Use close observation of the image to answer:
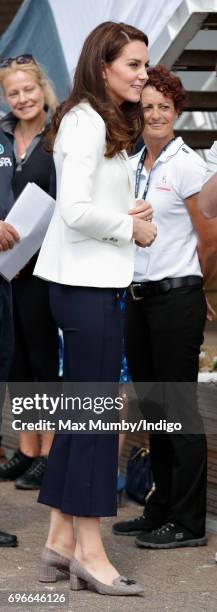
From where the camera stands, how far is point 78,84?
14.3 ft

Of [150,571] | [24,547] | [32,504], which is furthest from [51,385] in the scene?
[150,571]

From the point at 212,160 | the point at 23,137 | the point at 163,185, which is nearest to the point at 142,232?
the point at 163,185

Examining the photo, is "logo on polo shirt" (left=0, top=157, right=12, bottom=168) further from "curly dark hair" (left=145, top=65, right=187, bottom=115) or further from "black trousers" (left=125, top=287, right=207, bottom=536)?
"black trousers" (left=125, top=287, right=207, bottom=536)

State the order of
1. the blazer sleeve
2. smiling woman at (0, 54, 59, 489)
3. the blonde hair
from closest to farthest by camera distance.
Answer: the blazer sleeve, smiling woman at (0, 54, 59, 489), the blonde hair

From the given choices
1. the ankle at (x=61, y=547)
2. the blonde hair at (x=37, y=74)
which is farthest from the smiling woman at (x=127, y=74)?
the blonde hair at (x=37, y=74)

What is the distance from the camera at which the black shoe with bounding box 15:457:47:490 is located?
245 inches

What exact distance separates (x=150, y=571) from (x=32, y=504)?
4.24 ft

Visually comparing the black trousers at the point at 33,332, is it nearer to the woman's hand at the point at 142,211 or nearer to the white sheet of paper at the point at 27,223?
the white sheet of paper at the point at 27,223

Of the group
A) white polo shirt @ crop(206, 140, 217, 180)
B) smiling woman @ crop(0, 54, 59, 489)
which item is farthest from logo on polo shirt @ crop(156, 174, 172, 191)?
smiling woman @ crop(0, 54, 59, 489)

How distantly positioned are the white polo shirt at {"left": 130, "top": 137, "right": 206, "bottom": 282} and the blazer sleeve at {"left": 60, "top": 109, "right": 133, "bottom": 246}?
0.77 m

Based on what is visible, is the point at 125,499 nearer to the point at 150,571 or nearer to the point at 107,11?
the point at 150,571

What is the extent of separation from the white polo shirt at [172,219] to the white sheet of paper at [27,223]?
1.56ft

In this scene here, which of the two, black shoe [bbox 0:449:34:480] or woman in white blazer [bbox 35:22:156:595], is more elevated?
woman in white blazer [bbox 35:22:156:595]

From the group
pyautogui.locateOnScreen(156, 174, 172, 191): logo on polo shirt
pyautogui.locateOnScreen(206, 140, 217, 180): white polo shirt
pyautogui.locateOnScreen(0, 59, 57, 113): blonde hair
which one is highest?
pyautogui.locateOnScreen(206, 140, 217, 180): white polo shirt
